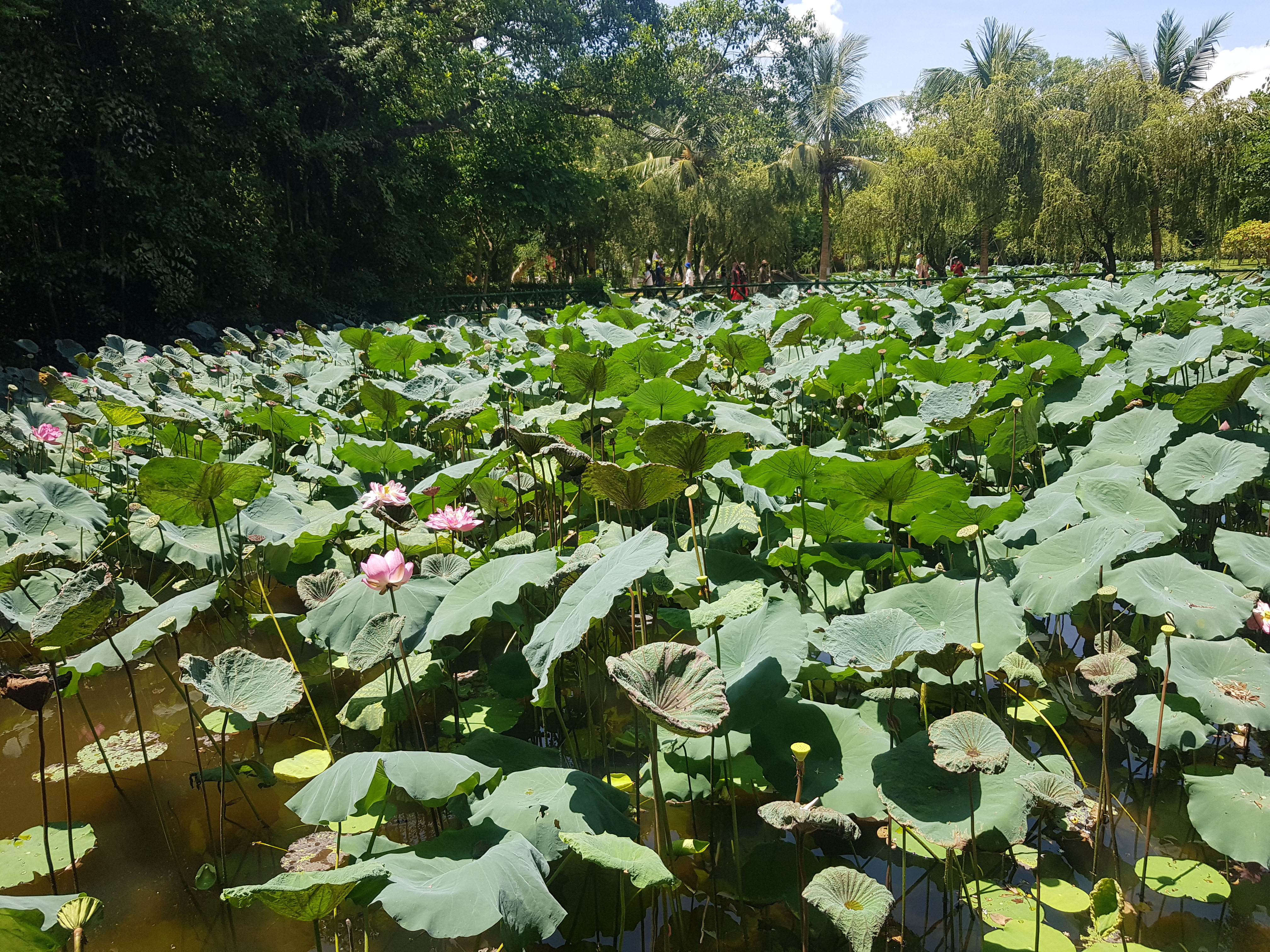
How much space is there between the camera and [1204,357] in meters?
2.76

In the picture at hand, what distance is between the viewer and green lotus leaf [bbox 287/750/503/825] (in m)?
1.13

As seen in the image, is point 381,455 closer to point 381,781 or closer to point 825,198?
point 381,781

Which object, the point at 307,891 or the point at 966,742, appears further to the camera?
the point at 966,742

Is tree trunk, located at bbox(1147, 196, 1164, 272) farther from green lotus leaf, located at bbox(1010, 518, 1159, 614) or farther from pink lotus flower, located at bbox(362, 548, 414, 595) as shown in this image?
pink lotus flower, located at bbox(362, 548, 414, 595)

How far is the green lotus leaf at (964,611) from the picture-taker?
147cm

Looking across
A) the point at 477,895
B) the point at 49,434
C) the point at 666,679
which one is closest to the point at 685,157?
the point at 49,434

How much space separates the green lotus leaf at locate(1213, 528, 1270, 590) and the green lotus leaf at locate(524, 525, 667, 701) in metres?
1.26

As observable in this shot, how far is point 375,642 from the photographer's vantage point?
1.46 m

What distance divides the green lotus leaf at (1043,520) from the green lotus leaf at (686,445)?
2.45ft

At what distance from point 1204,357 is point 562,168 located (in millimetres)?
15157

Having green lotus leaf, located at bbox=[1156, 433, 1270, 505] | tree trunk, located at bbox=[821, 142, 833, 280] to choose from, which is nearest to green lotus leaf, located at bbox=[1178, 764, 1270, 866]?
green lotus leaf, located at bbox=[1156, 433, 1270, 505]

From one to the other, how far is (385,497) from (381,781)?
0.78m

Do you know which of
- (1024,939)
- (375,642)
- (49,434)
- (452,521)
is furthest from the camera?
(49,434)

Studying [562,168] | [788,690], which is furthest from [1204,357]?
[562,168]
